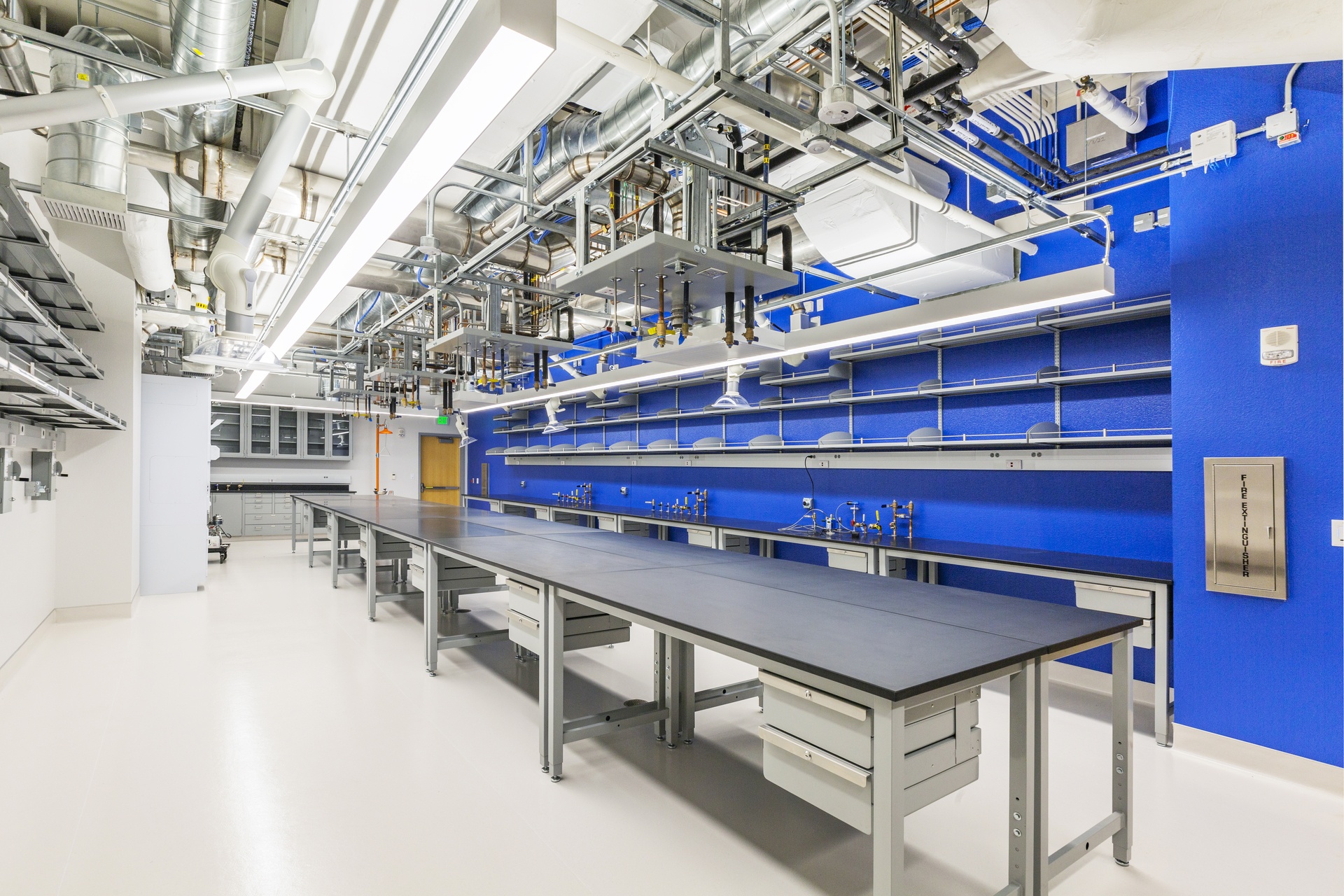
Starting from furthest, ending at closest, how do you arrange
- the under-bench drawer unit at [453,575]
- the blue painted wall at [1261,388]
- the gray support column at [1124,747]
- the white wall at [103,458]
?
the white wall at [103,458] → the under-bench drawer unit at [453,575] → the blue painted wall at [1261,388] → the gray support column at [1124,747]

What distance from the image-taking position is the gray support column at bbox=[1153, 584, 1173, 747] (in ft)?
9.74

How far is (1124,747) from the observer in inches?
80.1

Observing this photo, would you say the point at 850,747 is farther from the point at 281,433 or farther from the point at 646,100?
the point at 281,433

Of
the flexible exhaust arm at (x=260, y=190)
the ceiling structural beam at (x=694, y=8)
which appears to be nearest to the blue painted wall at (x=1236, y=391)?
the ceiling structural beam at (x=694, y=8)

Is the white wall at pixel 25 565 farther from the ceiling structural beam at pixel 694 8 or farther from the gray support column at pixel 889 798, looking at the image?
the gray support column at pixel 889 798

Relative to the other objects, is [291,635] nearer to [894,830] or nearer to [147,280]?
[147,280]

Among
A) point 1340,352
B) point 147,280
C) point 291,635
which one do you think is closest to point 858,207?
point 1340,352

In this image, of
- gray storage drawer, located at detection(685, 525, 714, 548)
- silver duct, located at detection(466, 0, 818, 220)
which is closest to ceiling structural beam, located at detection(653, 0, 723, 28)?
silver duct, located at detection(466, 0, 818, 220)

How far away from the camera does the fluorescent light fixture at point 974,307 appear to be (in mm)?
2738

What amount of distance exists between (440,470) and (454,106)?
1258cm

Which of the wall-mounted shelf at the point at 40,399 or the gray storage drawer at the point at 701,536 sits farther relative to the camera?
the gray storage drawer at the point at 701,536

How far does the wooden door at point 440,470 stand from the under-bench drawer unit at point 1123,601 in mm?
11694

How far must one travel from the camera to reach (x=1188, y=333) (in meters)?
2.93

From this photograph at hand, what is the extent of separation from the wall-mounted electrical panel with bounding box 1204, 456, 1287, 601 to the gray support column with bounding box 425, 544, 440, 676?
3.92 meters
